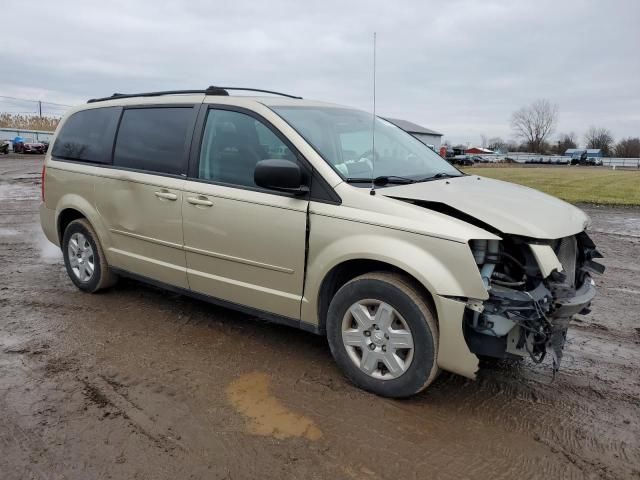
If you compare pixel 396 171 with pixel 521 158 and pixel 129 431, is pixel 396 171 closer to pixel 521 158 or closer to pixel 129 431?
pixel 129 431

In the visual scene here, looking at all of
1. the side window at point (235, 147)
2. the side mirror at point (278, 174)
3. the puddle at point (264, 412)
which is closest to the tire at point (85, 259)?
the side window at point (235, 147)

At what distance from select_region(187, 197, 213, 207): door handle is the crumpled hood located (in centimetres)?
137

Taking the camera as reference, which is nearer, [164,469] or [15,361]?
[164,469]

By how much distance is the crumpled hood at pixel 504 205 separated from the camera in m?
3.05

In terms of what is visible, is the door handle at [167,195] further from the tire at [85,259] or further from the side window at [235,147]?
the tire at [85,259]

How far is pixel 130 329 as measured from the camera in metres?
4.49

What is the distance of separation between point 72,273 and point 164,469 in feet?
11.5

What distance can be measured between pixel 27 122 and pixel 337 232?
71140mm

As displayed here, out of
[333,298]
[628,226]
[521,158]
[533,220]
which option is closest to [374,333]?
[333,298]

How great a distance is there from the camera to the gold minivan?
302cm

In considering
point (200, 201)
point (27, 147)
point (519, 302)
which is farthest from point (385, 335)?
point (27, 147)

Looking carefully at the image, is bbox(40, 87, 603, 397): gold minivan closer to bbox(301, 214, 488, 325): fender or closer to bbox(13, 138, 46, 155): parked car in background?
bbox(301, 214, 488, 325): fender

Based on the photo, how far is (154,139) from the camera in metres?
4.57

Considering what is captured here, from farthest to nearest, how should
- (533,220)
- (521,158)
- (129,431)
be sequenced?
(521,158) < (533,220) < (129,431)
